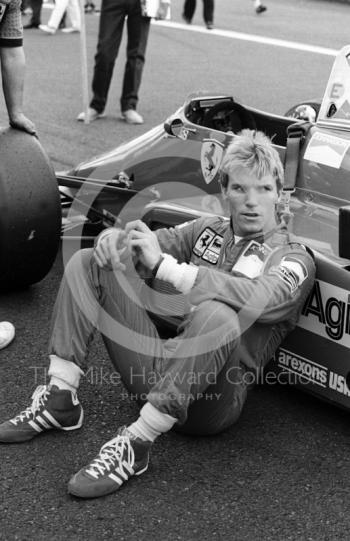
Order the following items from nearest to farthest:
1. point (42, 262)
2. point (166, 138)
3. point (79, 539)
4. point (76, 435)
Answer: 1. point (79, 539)
2. point (76, 435)
3. point (42, 262)
4. point (166, 138)

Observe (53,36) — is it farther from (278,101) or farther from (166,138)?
(166,138)

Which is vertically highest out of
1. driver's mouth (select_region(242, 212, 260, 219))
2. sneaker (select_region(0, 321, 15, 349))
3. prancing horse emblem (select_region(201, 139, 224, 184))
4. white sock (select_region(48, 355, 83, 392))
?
driver's mouth (select_region(242, 212, 260, 219))

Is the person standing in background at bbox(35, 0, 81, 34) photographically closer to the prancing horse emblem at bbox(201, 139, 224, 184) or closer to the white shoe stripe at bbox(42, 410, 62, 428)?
the prancing horse emblem at bbox(201, 139, 224, 184)

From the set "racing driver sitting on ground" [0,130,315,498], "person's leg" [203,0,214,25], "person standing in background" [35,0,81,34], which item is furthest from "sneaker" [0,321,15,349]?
"person's leg" [203,0,214,25]

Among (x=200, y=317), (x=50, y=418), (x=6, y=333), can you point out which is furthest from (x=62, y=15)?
(x=200, y=317)

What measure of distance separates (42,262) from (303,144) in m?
1.25

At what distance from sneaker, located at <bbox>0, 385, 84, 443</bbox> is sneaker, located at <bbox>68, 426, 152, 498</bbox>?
0.27 m

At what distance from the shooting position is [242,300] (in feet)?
8.38

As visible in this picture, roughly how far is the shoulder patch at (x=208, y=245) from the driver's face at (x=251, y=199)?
15cm

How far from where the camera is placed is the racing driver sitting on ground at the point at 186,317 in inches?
99.8

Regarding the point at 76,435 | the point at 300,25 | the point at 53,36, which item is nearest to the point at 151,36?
the point at 53,36

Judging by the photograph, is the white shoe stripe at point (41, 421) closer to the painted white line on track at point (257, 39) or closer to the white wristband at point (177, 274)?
the white wristband at point (177, 274)

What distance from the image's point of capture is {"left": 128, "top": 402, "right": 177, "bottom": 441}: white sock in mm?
2551

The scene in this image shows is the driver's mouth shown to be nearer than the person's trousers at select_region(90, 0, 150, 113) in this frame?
Yes
